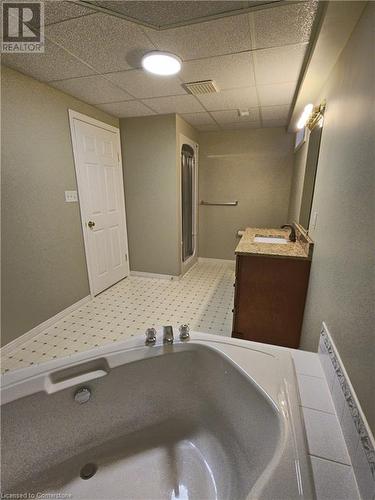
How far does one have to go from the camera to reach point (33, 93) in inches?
76.5

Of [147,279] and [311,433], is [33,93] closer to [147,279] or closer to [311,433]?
[147,279]

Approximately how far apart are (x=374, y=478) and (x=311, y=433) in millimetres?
217

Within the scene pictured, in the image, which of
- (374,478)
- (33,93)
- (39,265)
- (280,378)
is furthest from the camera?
(39,265)

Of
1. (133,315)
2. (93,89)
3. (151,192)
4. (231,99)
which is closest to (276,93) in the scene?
(231,99)

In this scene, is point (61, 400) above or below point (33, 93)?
below

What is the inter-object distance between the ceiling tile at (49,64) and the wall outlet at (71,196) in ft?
3.21

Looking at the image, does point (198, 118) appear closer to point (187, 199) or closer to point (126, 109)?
point (126, 109)

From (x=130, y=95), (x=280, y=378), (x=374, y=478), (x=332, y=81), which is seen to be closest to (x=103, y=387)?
(x=280, y=378)

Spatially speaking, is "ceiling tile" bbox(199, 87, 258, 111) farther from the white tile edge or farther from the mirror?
the white tile edge

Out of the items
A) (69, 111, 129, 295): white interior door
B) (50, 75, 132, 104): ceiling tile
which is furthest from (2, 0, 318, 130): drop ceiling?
(69, 111, 129, 295): white interior door

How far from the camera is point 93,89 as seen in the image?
Answer: 215 cm

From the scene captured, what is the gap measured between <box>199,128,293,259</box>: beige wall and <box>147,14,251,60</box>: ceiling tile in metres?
2.24

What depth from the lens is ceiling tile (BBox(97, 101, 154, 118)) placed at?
253cm

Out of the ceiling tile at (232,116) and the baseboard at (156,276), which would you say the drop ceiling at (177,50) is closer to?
the ceiling tile at (232,116)
